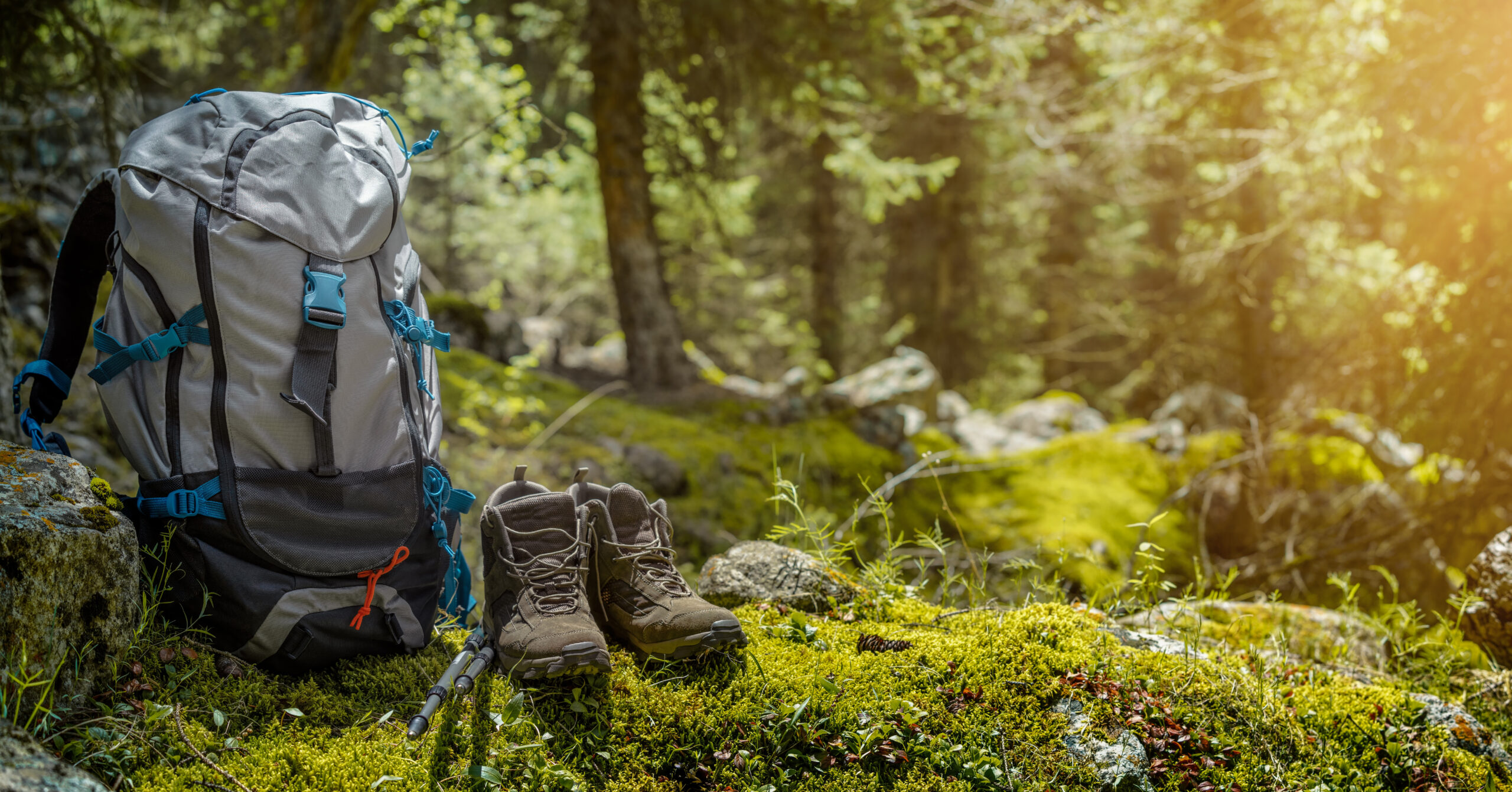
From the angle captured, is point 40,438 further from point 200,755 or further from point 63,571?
point 200,755

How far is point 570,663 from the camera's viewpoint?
2.03m

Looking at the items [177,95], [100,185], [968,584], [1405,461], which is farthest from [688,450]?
[1405,461]

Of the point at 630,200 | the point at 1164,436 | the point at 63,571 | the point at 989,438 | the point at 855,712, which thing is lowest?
the point at 989,438

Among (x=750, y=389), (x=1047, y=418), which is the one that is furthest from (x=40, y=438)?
(x=1047, y=418)

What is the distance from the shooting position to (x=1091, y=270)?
14.9 metres

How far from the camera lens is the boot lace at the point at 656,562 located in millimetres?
2426

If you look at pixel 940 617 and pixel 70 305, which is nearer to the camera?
pixel 70 305

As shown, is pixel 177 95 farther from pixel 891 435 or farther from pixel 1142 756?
pixel 1142 756

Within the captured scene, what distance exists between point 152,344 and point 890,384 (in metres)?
7.05

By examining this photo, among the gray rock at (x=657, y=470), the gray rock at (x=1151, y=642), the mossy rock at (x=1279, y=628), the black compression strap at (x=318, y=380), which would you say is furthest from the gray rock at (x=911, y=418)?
the black compression strap at (x=318, y=380)

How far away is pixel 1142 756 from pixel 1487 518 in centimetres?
420

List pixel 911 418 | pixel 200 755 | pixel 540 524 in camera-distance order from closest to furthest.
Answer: pixel 200 755
pixel 540 524
pixel 911 418

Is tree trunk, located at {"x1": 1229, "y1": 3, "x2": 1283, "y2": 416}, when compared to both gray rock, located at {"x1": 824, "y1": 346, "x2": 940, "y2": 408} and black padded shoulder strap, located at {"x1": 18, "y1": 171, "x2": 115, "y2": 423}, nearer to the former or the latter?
gray rock, located at {"x1": 824, "y1": 346, "x2": 940, "y2": 408}

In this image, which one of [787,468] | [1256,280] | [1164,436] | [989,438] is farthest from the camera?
[989,438]
